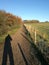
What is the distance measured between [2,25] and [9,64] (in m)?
15.7

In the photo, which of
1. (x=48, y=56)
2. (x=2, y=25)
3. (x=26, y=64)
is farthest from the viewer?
(x=2, y=25)

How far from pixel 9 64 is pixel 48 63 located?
191cm

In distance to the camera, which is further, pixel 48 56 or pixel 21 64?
pixel 48 56

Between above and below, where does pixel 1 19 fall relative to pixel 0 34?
above

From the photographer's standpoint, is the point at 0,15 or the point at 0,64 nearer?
the point at 0,64

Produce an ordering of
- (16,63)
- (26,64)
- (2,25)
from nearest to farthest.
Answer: (26,64)
(16,63)
(2,25)

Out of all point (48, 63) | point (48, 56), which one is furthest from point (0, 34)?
point (48, 63)

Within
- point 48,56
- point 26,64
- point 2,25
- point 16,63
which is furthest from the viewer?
point 2,25

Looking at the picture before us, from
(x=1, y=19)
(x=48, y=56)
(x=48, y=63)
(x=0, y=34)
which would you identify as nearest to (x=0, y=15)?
(x=1, y=19)

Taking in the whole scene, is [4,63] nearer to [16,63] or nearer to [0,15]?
[16,63]

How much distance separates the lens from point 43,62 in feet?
30.6

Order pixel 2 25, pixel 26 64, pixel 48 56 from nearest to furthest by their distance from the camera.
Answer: pixel 26 64
pixel 48 56
pixel 2 25

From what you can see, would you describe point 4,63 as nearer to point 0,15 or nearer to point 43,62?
point 43,62

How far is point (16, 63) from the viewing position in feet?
30.8
